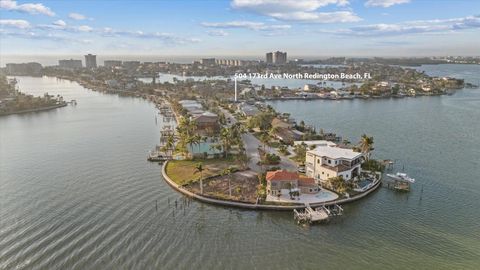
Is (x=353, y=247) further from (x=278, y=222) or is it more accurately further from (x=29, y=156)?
(x=29, y=156)

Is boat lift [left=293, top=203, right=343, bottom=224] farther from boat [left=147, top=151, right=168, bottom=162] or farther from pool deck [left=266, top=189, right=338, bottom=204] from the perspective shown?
boat [left=147, top=151, right=168, bottom=162]

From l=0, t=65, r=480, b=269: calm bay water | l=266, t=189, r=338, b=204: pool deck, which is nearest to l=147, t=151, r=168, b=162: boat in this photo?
l=0, t=65, r=480, b=269: calm bay water

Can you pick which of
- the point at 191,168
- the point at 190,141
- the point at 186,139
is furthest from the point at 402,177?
the point at 186,139

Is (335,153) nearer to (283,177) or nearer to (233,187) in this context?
(283,177)

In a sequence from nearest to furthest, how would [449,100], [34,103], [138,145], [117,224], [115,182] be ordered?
1. [117,224]
2. [115,182]
3. [138,145]
4. [34,103]
5. [449,100]

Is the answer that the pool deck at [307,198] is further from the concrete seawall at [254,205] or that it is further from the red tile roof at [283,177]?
the red tile roof at [283,177]

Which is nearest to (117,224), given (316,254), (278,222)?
(278,222)
